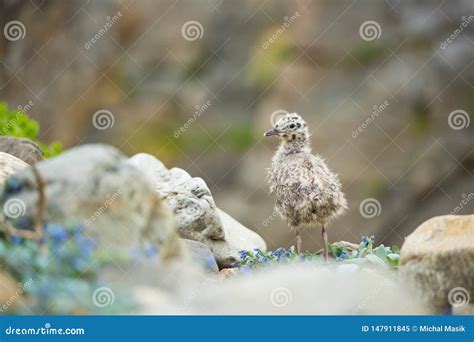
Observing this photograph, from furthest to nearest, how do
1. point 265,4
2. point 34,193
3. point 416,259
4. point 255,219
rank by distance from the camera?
point 265,4 → point 255,219 → point 416,259 → point 34,193

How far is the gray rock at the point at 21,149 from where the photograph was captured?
7.18m

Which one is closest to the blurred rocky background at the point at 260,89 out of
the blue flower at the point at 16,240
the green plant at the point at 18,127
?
the green plant at the point at 18,127

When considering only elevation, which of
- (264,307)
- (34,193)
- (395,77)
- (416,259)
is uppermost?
(395,77)

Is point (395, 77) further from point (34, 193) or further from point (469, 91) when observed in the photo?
point (34, 193)

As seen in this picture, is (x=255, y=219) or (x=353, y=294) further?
(x=255, y=219)

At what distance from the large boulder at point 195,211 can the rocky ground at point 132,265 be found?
74.1 inches

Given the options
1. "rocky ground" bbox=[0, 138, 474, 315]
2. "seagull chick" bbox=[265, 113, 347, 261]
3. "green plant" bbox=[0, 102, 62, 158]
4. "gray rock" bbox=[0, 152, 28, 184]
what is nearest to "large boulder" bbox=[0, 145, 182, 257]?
"rocky ground" bbox=[0, 138, 474, 315]

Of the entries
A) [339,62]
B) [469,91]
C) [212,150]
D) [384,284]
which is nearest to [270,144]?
[212,150]

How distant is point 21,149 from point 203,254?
7.32 ft

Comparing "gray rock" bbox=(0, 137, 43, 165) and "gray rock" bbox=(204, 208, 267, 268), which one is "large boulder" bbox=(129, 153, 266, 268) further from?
"gray rock" bbox=(0, 137, 43, 165)

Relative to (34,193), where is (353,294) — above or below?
above

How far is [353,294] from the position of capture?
4.55 meters

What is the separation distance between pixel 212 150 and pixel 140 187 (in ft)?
21.3

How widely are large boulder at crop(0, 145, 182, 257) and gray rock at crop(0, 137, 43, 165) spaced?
2.75 m
